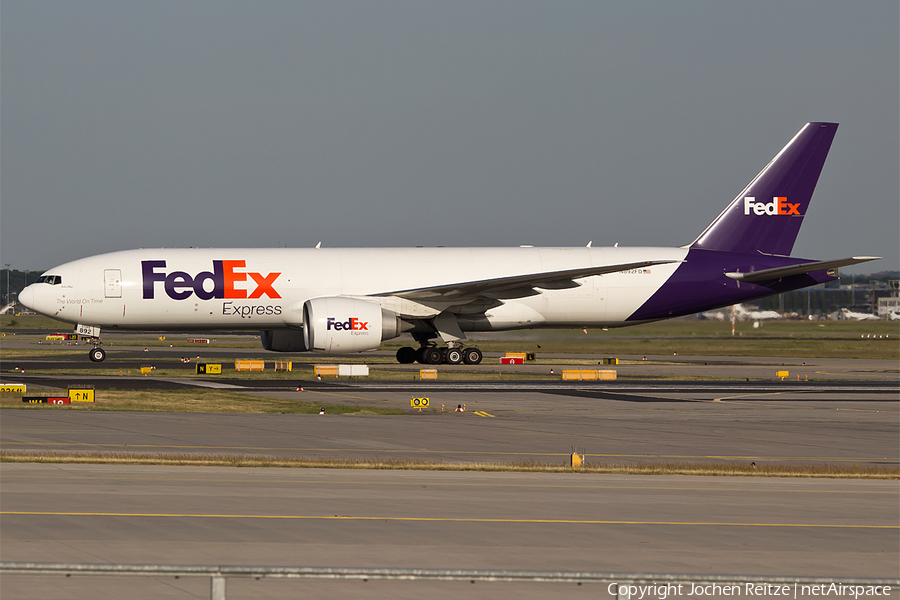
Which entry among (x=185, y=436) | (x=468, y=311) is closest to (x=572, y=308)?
(x=468, y=311)

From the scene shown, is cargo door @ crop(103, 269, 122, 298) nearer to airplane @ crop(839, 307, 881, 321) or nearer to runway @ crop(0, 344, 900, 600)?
runway @ crop(0, 344, 900, 600)

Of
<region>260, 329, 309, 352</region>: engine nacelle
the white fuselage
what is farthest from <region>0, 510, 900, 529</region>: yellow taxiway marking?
<region>260, 329, 309, 352</region>: engine nacelle

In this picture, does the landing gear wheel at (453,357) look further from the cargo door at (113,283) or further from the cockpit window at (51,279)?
the cockpit window at (51,279)

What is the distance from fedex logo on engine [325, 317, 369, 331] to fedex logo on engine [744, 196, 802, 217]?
62.3ft

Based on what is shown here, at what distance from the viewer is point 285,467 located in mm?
15102

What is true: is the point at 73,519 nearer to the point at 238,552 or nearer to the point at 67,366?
the point at 238,552

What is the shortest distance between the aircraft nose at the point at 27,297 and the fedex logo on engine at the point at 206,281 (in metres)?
4.66

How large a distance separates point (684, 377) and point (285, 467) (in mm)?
23654

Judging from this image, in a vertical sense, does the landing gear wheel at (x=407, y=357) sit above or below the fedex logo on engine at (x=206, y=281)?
below

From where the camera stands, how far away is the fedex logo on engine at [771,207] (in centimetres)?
4353

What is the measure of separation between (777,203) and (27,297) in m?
32.8

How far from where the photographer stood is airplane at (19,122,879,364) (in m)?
38.2

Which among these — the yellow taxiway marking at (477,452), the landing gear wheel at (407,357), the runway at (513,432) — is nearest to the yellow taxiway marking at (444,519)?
the runway at (513,432)

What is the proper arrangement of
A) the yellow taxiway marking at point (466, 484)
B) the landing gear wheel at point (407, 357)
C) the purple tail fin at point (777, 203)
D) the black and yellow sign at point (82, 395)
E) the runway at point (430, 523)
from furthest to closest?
the purple tail fin at point (777, 203) < the landing gear wheel at point (407, 357) < the black and yellow sign at point (82, 395) < the yellow taxiway marking at point (466, 484) < the runway at point (430, 523)
